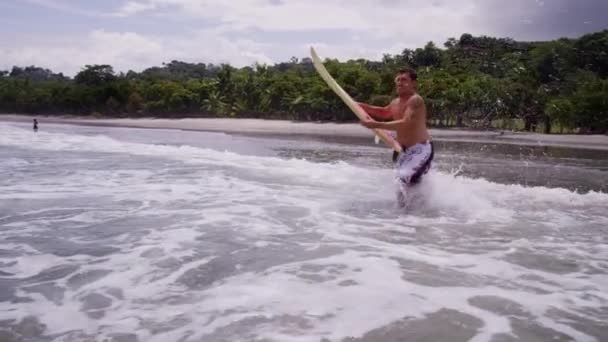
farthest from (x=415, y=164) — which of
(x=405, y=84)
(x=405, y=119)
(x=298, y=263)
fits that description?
(x=298, y=263)

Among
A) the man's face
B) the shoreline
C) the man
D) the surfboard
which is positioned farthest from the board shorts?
the shoreline

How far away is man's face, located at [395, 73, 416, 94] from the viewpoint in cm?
719

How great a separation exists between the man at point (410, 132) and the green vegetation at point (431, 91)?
29694 mm

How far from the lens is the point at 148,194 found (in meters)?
8.28

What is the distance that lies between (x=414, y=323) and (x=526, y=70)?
47408 mm

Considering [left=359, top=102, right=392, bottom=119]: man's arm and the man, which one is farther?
[left=359, top=102, right=392, bottom=119]: man's arm

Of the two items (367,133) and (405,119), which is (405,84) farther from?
(367,133)

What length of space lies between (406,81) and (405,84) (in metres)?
0.04


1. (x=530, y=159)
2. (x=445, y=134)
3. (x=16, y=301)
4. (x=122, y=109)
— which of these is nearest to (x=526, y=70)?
(x=445, y=134)

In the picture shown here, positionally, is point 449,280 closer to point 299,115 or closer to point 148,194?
point 148,194

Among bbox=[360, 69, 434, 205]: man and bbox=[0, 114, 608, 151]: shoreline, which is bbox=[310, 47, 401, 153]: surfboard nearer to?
bbox=[360, 69, 434, 205]: man

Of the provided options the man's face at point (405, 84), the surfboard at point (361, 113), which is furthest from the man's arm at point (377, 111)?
the man's face at point (405, 84)

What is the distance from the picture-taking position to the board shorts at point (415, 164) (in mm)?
7281

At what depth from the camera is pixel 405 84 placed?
7203 mm
